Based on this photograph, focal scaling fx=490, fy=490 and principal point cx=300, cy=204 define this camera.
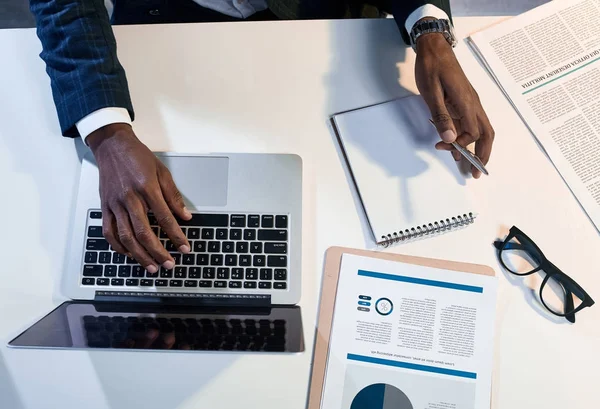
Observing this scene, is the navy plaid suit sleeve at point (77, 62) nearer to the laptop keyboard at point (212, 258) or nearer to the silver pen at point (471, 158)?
the laptop keyboard at point (212, 258)

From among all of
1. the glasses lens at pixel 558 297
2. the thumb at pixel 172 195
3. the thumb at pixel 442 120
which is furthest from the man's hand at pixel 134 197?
the glasses lens at pixel 558 297

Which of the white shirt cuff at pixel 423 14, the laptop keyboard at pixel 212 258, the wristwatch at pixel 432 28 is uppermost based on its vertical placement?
the white shirt cuff at pixel 423 14

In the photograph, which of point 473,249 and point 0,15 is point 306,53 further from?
point 0,15

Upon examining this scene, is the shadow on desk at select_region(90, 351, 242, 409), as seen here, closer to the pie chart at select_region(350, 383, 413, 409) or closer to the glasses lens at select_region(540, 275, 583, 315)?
the pie chart at select_region(350, 383, 413, 409)

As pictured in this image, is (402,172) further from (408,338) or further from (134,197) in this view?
(134,197)

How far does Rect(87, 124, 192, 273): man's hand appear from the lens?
0.69m

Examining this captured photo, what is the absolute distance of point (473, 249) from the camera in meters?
0.75

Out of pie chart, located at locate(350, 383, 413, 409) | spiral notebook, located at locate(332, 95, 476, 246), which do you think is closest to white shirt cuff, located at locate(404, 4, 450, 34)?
spiral notebook, located at locate(332, 95, 476, 246)

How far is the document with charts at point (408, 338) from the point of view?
685 mm

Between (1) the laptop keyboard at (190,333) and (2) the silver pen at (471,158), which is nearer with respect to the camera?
(1) the laptop keyboard at (190,333)

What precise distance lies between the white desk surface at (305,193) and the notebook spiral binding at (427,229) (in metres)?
0.01

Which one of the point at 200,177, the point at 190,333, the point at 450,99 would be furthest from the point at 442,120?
the point at 190,333

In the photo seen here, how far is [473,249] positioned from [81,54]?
67 cm

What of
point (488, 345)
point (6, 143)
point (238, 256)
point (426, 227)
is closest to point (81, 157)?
point (6, 143)
